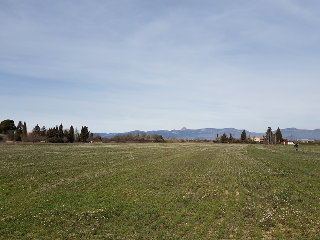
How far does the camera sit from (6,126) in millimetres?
143875

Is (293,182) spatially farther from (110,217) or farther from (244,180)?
(110,217)

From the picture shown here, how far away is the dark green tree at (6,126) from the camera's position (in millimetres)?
141250

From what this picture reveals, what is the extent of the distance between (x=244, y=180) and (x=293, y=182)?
3.86 meters

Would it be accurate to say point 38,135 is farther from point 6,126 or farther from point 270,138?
point 270,138

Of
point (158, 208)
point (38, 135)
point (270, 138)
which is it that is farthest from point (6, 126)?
point (158, 208)

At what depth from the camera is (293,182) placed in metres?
22.5

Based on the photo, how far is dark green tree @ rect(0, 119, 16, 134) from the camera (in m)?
141

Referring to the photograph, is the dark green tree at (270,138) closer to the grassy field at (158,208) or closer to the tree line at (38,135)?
the tree line at (38,135)

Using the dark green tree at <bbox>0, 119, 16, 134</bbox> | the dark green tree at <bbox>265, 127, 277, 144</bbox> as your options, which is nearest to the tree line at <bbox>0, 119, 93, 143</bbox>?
the dark green tree at <bbox>0, 119, 16, 134</bbox>

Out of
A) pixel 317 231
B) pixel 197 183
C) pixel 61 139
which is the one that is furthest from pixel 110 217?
pixel 61 139

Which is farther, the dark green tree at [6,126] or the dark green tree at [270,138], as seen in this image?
the dark green tree at [270,138]

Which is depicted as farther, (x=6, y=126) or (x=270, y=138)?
(x=270, y=138)

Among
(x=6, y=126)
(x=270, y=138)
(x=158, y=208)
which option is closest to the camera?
(x=158, y=208)

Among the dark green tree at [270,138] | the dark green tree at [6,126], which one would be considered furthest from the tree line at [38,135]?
the dark green tree at [270,138]
